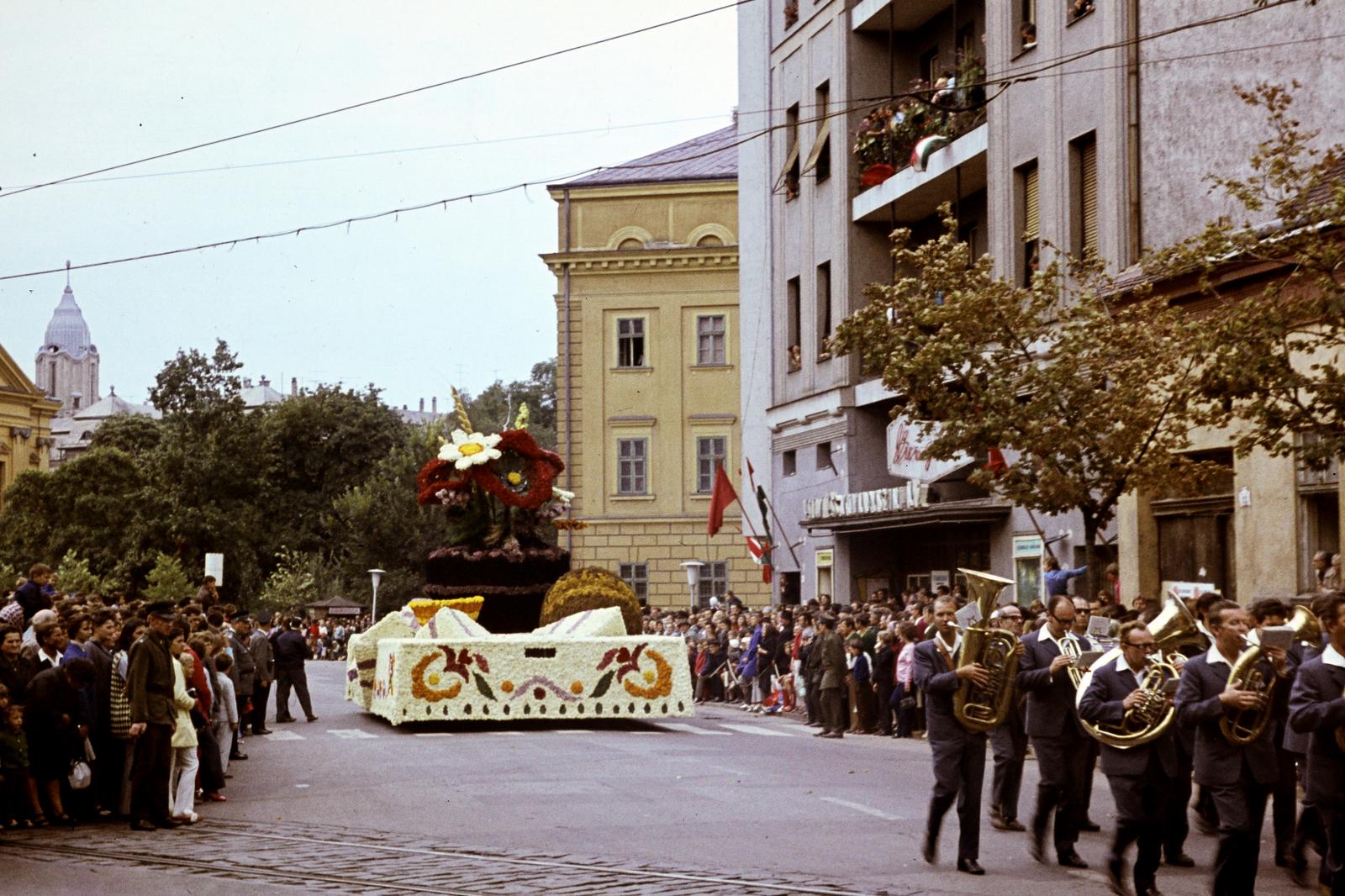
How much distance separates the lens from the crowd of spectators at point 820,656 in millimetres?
25984

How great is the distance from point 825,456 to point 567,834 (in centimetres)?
2566

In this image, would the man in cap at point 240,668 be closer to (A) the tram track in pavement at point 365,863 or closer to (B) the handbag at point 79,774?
(B) the handbag at point 79,774

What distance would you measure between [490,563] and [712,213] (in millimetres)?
28570

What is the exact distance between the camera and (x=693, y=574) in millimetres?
55344

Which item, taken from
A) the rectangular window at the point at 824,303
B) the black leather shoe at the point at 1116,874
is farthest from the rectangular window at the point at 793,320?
the black leather shoe at the point at 1116,874

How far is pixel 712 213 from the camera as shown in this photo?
191ft

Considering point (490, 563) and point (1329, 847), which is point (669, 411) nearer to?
point (490, 563)

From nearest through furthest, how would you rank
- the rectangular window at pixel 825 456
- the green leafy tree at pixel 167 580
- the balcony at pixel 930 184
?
the balcony at pixel 930 184 < the rectangular window at pixel 825 456 < the green leafy tree at pixel 167 580

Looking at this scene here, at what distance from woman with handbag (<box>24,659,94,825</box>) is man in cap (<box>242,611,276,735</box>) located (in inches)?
415

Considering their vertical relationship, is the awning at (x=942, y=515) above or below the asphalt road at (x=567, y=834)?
above

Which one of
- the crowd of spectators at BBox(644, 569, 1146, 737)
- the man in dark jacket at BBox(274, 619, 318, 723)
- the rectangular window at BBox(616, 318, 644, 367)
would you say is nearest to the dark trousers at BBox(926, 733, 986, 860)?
the crowd of spectators at BBox(644, 569, 1146, 737)

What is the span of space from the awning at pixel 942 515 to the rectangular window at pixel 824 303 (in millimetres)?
4875

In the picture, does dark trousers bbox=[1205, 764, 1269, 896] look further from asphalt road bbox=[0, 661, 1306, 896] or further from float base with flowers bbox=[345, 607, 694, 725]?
float base with flowers bbox=[345, 607, 694, 725]

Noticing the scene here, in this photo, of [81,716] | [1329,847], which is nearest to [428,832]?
[81,716]
